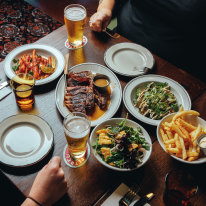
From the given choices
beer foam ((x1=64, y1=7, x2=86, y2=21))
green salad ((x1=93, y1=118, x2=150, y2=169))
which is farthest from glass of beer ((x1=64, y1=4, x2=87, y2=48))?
green salad ((x1=93, y1=118, x2=150, y2=169))

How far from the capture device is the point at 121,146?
1360mm

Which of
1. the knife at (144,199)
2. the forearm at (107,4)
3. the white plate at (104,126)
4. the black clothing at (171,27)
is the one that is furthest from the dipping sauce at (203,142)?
the forearm at (107,4)

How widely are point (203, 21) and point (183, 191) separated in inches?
65.0

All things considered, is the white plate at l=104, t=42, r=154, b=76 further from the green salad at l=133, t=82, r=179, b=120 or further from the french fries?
the french fries

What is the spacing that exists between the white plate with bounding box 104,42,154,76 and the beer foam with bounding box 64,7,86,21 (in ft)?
1.21

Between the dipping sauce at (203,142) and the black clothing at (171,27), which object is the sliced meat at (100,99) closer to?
the dipping sauce at (203,142)

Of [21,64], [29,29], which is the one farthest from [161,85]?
[29,29]

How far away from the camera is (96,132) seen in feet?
4.75

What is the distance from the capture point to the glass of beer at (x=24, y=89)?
61.6 inches

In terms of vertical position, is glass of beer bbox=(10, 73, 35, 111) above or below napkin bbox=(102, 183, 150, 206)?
above

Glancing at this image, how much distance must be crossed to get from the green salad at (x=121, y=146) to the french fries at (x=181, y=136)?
0.14 metres

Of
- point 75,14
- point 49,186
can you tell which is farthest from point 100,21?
point 49,186

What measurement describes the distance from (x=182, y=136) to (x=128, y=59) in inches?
37.5

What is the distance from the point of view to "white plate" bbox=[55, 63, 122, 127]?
5.33ft
